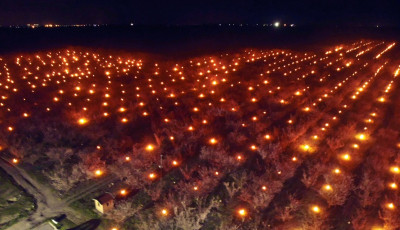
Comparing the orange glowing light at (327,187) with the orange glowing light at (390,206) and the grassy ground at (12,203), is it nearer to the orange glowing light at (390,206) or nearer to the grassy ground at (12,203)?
the orange glowing light at (390,206)

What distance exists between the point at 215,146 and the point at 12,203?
320 inches

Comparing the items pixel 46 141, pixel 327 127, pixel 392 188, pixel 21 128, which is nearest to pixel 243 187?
pixel 392 188

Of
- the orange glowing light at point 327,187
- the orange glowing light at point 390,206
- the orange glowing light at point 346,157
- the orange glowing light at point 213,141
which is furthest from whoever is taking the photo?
the orange glowing light at point 213,141

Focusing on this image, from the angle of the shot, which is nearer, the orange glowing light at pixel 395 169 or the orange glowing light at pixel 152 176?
the orange glowing light at pixel 152 176

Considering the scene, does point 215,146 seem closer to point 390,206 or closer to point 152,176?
point 152,176

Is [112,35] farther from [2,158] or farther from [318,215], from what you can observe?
[318,215]

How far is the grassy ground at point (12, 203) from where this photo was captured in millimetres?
9539

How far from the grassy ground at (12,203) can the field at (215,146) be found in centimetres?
102

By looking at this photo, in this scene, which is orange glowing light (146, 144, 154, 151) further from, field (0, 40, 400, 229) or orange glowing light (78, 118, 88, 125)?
orange glowing light (78, 118, 88, 125)

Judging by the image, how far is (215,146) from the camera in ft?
46.3

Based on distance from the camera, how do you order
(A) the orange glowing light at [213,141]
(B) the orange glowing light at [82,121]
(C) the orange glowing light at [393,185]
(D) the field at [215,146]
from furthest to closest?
(B) the orange glowing light at [82,121] → (A) the orange glowing light at [213,141] → (C) the orange glowing light at [393,185] → (D) the field at [215,146]

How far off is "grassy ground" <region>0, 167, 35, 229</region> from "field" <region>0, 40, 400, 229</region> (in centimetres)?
102

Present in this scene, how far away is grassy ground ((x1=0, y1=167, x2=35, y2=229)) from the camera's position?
31.3 ft

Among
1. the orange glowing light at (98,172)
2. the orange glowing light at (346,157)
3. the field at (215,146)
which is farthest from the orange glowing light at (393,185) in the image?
the orange glowing light at (98,172)
